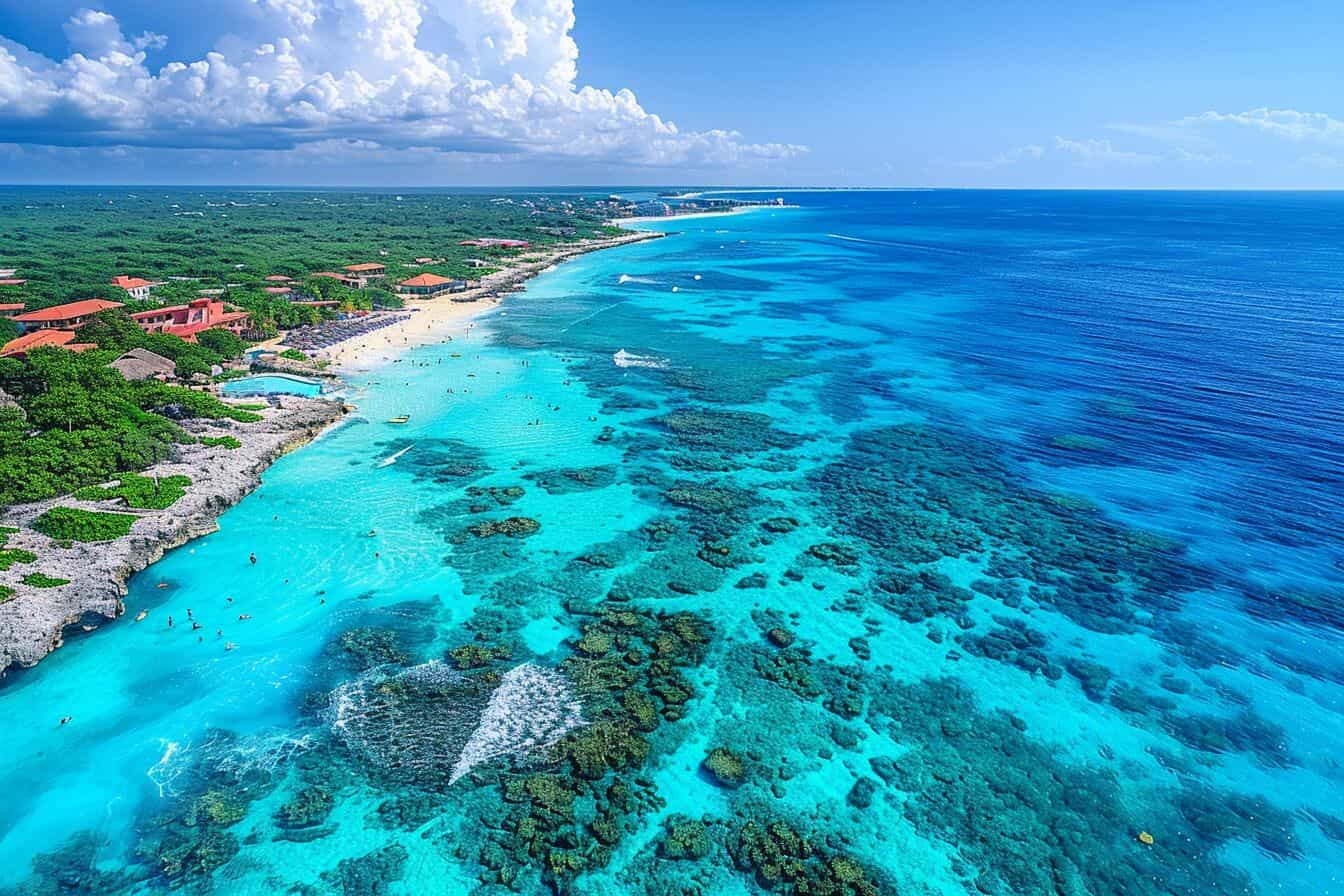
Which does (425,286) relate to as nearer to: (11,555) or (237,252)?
(237,252)

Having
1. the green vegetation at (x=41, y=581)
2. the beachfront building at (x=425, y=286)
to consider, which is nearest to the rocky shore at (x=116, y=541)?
the green vegetation at (x=41, y=581)

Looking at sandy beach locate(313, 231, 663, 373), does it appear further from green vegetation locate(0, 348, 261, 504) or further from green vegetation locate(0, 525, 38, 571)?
green vegetation locate(0, 525, 38, 571)

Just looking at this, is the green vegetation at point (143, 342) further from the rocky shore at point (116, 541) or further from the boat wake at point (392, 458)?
the boat wake at point (392, 458)

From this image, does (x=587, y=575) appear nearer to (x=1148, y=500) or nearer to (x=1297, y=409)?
(x=1148, y=500)

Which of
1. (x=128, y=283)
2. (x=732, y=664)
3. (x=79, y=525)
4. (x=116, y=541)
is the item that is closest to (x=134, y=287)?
(x=128, y=283)

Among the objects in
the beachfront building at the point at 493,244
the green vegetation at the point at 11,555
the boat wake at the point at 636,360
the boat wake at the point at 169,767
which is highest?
the beachfront building at the point at 493,244

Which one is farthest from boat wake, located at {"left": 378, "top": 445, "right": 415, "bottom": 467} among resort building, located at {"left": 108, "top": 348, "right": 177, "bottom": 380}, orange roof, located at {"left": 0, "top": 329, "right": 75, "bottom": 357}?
orange roof, located at {"left": 0, "top": 329, "right": 75, "bottom": 357}
